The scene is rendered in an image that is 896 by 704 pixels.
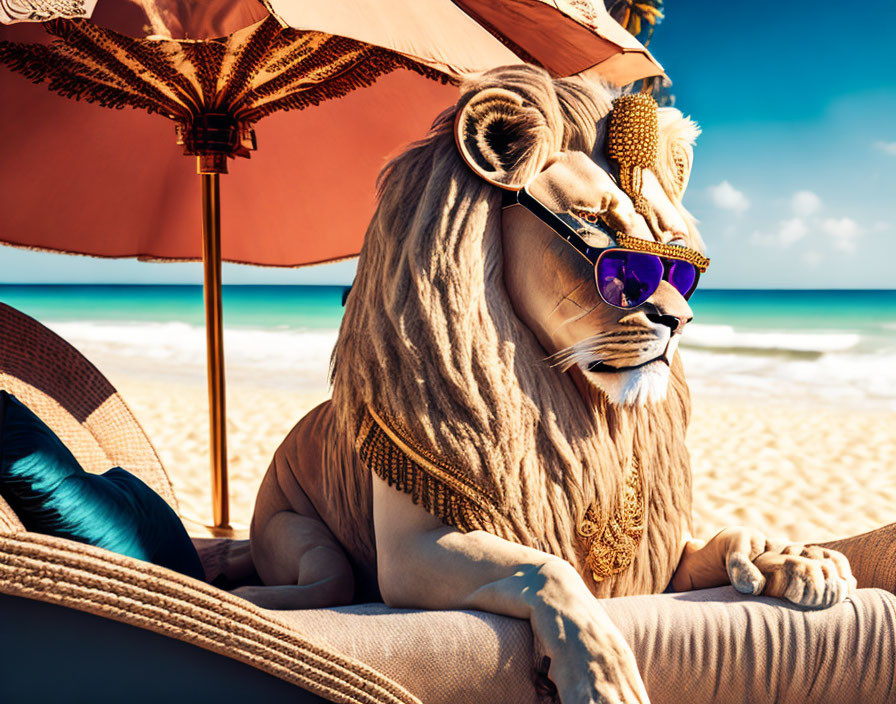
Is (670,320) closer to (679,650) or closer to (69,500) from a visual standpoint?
(679,650)

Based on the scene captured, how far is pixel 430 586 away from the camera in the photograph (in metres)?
1.33

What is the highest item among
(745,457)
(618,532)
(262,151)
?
(262,151)

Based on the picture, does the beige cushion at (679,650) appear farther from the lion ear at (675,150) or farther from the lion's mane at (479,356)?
the lion ear at (675,150)

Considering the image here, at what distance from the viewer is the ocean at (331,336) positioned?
12.8 metres

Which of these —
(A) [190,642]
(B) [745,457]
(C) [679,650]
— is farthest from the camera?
(B) [745,457]

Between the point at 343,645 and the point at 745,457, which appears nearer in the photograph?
the point at 343,645

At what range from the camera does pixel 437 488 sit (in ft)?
4.50

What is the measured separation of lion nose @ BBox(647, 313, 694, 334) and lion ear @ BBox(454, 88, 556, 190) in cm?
33

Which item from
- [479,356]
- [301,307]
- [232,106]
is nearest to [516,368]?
[479,356]

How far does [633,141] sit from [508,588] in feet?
2.72

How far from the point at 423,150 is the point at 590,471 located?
2.22 ft

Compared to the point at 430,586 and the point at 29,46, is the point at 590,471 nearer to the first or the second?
the point at 430,586

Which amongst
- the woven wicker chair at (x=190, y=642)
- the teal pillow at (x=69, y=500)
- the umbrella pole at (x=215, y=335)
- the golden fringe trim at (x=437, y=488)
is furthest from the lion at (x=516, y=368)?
the umbrella pole at (x=215, y=335)

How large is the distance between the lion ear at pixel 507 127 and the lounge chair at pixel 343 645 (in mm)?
748
